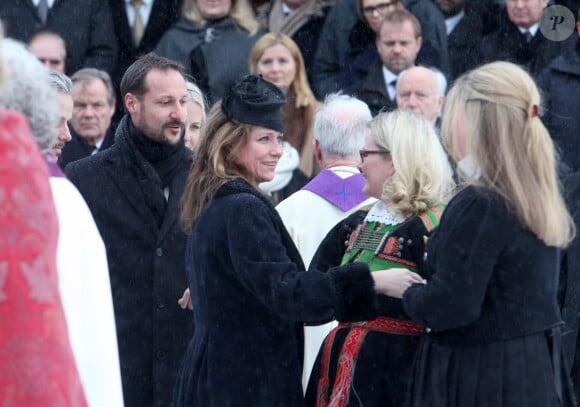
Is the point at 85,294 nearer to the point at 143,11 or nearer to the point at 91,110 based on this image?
the point at 91,110

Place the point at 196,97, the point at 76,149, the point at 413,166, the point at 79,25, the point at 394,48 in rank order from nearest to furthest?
the point at 413,166, the point at 196,97, the point at 76,149, the point at 394,48, the point at 79,25

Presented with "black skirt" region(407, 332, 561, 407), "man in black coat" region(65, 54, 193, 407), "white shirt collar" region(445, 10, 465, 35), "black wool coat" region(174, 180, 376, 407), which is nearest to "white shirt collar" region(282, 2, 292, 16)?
"white shirt collar" region(445, 10, 465, 35)

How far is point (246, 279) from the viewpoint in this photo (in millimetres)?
5270

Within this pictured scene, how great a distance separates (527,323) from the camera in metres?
4.86

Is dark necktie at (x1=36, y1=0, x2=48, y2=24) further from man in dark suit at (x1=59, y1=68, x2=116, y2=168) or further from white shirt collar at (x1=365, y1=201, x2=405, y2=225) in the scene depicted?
white shirt collar at (x1=365, y1=201, x2=405, y2=225)

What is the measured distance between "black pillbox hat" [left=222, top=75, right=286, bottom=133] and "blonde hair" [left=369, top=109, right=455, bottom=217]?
1.60 ft

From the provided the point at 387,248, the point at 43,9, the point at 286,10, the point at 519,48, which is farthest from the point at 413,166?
the point at 43,9

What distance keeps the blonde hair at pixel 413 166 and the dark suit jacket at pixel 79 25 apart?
5.31 meters

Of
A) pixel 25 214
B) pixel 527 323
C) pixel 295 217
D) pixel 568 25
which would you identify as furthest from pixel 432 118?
pixel 25 214

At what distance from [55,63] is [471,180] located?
595 centimetres

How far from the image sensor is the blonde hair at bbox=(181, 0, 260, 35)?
10.4 m

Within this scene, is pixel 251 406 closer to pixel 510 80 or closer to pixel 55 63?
pixel 510 80

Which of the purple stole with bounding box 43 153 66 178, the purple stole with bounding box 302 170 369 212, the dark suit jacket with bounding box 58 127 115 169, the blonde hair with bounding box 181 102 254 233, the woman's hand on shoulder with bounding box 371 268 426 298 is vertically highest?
the purple stole with bounding box 43 153 66 178

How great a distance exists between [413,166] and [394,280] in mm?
626
